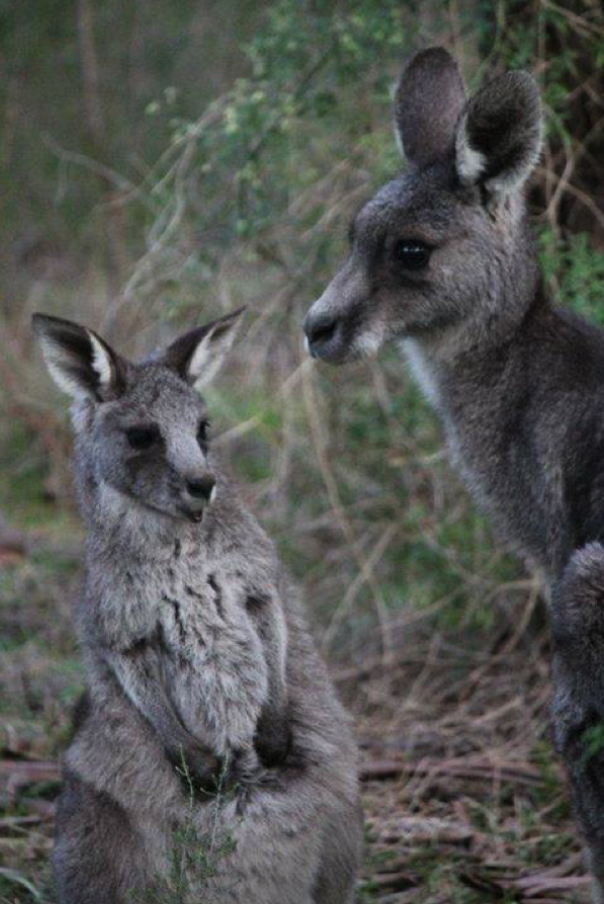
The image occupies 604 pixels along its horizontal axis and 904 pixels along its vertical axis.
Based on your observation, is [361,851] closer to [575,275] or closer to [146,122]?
[575,275]

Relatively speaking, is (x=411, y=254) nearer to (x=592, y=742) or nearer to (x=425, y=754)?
(x=592, y=742)

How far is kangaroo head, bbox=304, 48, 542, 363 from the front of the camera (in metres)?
→ 5.16

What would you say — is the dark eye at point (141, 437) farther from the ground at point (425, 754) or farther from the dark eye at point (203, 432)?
the ground at point (425, 754)

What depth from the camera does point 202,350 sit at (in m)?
5.07

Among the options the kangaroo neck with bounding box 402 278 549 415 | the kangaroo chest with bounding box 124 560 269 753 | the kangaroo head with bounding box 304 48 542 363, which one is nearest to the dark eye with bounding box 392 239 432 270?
the kangaroo head with bounding box 304 48 542 363

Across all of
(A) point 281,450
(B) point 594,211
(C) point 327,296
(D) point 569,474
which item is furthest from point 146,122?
(D) point 569,474

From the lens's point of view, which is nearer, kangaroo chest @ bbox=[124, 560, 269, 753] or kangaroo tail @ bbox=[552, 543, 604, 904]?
kangaroo tail @ bbox=[552, 543, 604, 904]

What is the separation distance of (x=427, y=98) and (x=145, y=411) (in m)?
1.67

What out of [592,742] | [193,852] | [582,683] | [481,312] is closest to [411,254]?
[481,312]

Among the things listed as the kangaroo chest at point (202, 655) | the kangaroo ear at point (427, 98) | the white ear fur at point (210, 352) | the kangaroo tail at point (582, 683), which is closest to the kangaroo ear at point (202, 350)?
the white ear fur at point (210, 352)

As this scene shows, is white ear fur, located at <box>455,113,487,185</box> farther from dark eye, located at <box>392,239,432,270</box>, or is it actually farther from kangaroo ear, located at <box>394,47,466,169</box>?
kangaroo ear, located at <box>394,47,466,169</box>

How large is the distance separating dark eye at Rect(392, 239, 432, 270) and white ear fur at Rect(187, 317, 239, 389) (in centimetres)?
59

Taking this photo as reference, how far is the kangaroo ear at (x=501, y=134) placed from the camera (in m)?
4.98

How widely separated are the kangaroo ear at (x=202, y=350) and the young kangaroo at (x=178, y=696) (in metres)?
0.10
